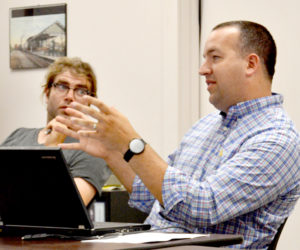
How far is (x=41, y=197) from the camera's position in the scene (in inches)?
58.3

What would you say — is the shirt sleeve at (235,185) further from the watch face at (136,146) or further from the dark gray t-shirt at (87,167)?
the dark gray t-shirt at (87,167)

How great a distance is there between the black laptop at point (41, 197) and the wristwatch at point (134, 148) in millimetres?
196

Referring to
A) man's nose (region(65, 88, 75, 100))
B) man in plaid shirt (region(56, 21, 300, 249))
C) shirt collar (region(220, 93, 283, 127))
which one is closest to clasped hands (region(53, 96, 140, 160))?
man in plaid shirt (region(56, 21, 300, 249))

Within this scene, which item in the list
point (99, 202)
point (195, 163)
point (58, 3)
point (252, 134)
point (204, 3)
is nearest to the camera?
point (252, 134)

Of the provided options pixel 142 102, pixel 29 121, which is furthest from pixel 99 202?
pixel 29 121

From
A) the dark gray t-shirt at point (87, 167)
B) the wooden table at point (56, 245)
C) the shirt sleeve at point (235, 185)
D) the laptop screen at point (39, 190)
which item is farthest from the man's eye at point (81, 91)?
the wooden table at point (56, 245)

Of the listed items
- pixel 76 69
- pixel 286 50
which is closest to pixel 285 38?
pixel 286 50

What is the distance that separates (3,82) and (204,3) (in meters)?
1.39

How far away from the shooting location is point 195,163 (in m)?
1.95

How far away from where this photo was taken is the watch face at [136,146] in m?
1.62

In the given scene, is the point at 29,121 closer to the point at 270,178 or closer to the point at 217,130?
the point at 217,130

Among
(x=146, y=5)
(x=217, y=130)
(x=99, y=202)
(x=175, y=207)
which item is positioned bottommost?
(x=99, y=202)

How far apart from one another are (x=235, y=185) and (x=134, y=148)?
0.32 meters

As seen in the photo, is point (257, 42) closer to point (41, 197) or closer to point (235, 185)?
point (235, 185)
